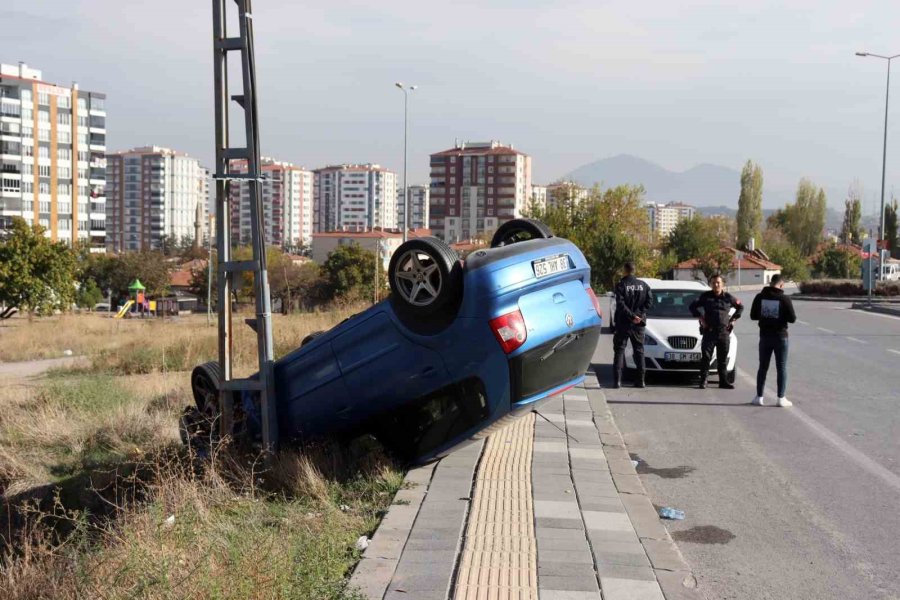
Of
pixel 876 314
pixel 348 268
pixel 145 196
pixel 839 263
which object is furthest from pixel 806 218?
pixel 145 196

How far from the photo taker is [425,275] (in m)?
6.62

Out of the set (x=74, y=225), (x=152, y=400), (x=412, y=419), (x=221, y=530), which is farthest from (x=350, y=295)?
(x=74, y=225)

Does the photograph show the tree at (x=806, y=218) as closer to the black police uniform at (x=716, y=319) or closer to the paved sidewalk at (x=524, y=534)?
the black police uniform at (x=716, y=319)

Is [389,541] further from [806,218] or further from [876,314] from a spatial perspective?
[806,218]

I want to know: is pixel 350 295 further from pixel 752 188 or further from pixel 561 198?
pixel 752 188

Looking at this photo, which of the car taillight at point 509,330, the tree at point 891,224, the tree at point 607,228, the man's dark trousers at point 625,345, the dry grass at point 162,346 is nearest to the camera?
the car taillight at point 509,330

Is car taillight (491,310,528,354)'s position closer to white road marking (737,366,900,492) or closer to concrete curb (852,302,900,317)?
white road marking (737,366,900,492)

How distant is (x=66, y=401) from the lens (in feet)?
36.8

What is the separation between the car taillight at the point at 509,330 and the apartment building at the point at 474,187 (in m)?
143

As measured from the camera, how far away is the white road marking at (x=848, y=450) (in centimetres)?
804

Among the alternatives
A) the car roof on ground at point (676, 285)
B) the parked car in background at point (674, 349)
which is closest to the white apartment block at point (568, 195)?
the car roof on ground at point (676, 285)

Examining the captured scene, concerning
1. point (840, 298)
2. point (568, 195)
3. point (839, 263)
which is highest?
point (568, 195)

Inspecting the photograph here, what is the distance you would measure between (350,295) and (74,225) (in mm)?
96115

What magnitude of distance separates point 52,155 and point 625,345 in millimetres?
113033
